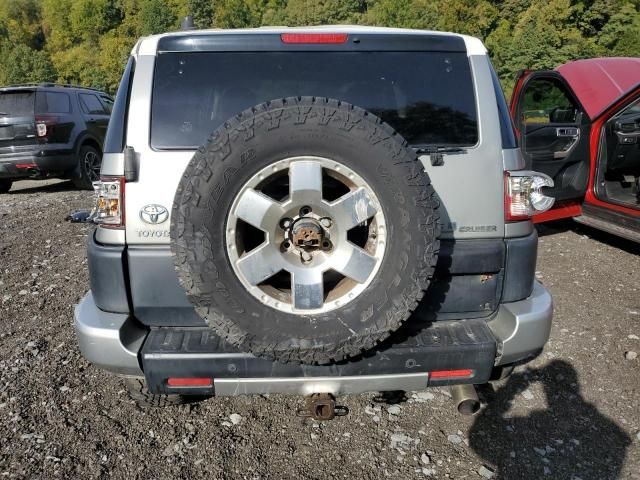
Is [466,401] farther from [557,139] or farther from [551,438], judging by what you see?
[557,139]

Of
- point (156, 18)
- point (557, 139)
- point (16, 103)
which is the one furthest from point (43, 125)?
point (156, 18)

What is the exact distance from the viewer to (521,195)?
2.12m

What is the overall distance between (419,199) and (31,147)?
8180mm

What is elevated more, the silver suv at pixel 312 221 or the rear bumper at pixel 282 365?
the silver suv at pixel 312 221

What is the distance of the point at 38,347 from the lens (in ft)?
10.9

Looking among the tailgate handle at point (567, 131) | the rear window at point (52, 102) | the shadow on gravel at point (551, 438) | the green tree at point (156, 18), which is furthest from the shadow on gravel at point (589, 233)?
the green tree at point (156, 18)

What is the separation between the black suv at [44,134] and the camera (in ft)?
26.2

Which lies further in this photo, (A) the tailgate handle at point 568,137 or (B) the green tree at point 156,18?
(B) the green tree at point 156,18

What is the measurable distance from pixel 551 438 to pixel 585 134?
3.81 metres

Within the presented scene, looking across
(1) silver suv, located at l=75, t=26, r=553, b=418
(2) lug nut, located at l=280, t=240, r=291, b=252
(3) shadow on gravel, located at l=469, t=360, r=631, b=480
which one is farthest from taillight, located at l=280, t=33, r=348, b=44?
(3) shadow on gravel, located at l=469, t=360, r=631, b=480

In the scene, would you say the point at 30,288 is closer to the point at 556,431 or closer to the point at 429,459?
the point at 429,459

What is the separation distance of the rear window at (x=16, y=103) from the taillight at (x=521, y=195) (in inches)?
331

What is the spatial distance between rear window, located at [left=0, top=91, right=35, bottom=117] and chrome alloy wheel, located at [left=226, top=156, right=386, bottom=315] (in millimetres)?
7964

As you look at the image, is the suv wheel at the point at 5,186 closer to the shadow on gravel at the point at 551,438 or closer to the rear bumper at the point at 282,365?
the rear bumper at the point at 282,365
